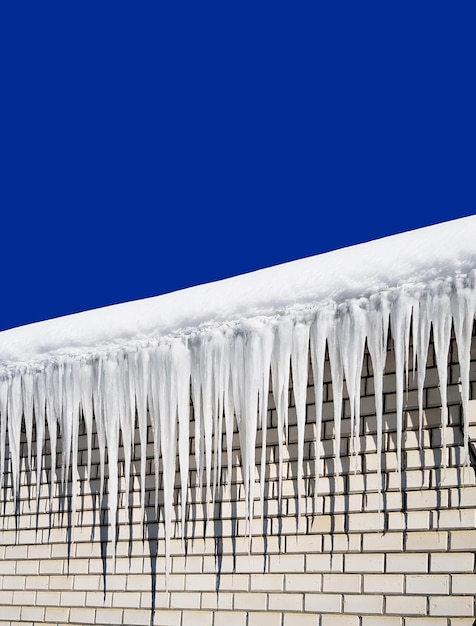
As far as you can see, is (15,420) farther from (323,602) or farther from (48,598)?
(323,602)

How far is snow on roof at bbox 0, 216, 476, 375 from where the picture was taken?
434 centimetres

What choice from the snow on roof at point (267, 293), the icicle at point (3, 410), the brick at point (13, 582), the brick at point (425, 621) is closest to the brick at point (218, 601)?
the brick at point (425, 621)

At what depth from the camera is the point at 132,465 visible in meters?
5.62

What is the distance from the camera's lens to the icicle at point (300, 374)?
4691 mm

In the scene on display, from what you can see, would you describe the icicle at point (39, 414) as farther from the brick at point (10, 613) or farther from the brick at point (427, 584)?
the brick at point (427, 584)

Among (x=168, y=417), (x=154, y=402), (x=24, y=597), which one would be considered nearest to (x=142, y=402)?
(x=154, y=402)

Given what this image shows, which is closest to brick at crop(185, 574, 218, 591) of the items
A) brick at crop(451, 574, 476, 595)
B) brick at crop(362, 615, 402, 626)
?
brick at crop(362, 615, 402, 626)

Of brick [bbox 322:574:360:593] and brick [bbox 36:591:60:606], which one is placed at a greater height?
brick [bbox 322:574:360:593]

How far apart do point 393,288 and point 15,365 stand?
2836mm

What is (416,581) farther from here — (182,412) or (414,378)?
(182,412)

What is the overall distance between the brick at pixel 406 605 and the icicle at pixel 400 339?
0.55 meters

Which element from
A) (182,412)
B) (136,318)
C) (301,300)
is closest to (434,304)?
(301,300)

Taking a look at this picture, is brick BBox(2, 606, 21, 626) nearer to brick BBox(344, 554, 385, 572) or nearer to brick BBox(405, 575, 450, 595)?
brick BBox(344, 554, 385, 572)

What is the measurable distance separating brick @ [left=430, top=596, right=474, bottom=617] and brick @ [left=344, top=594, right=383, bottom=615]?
27cm
